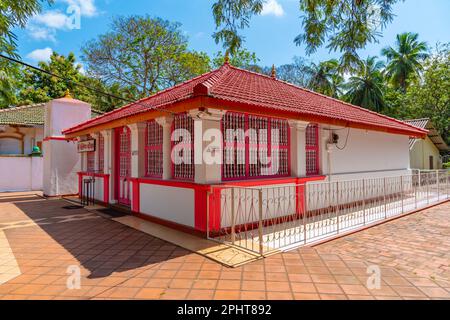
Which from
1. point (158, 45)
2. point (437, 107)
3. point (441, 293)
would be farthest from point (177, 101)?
point (437, 107)

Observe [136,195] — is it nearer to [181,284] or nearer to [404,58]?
[181,284]

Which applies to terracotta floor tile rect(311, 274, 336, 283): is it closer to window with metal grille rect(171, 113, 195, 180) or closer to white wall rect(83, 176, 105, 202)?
window with metal grille rect(171, 113, 195, 180)

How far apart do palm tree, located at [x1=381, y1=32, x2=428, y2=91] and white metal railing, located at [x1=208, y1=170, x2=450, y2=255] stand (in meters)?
25.5

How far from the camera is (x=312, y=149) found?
Result: 8633 millimetres

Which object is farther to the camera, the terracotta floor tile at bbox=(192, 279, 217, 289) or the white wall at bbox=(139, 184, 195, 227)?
the white wall at bbox=(139, 184, 195, 227)

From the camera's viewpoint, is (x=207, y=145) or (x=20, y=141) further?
(x=20, y=141)

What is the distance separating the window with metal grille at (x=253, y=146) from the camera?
6523 millimetres

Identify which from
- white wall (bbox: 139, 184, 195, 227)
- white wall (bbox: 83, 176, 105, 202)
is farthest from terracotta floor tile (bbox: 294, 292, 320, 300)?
white wall (bbox: 83, 176, 105, 202)

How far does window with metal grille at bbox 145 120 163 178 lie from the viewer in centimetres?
767

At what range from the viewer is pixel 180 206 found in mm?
6500

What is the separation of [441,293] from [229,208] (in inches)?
149

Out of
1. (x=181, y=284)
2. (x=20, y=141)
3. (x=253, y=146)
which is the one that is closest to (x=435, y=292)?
(x=181, y=284)

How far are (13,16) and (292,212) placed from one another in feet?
23.7
